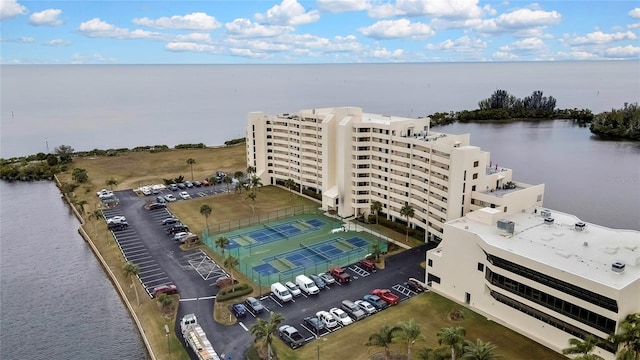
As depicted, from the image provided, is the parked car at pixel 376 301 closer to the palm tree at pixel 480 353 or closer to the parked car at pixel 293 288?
the parked car at pixel 293 288

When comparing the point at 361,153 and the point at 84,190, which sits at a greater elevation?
the point at 361,153

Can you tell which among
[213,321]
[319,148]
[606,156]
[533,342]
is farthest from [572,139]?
[213,321]

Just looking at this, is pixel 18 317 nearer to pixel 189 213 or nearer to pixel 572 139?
pixel 189 213

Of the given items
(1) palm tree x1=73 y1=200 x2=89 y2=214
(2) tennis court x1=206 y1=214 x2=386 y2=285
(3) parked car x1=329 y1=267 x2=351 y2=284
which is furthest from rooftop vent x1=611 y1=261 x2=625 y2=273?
(1) palm tree x1=73 y1=200 x2=89 y2=214

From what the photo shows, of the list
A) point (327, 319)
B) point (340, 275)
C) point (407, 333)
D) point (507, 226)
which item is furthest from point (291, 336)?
point (507, 226)

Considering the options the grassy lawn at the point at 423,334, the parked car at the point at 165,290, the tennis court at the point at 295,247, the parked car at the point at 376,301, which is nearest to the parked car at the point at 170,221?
the tennis court at the point at 295,247

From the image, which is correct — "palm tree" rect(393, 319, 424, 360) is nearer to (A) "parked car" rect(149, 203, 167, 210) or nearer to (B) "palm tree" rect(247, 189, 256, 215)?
(B) "palm tree" rect(247, 189, 256, 215)

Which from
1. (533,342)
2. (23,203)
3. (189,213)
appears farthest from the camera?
(23,203)
